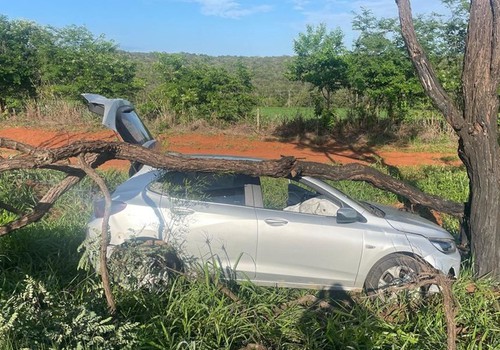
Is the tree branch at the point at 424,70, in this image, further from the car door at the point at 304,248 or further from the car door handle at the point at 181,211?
the car door handle at the point at 181,211

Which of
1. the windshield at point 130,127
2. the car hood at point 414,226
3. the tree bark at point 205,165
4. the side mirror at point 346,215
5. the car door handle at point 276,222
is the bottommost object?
the car hood at point 414,226

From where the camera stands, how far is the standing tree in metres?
5.32

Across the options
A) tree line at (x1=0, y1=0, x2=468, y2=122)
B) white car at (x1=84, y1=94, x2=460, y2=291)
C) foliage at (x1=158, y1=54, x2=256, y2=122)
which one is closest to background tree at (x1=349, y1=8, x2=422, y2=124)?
tree line at (x1=0, y1=0, x2=468, y2=122)

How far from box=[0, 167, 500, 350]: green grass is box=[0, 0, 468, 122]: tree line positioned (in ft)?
41.2

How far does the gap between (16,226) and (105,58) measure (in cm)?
1545

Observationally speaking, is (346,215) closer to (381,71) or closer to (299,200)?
(299,200)

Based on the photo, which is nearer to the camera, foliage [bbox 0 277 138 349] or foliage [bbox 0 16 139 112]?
foliage [bbox 0 277 138 349]

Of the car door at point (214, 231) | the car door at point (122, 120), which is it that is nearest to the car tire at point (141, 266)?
the car door at point (214, 231)

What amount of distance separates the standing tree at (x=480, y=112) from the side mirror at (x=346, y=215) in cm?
144

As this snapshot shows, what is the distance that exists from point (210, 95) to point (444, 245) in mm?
13437

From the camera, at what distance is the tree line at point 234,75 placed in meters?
16.8

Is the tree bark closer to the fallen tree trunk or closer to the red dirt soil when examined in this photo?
the fallen tree trunk

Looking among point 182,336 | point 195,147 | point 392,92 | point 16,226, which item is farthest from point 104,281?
point 392,92

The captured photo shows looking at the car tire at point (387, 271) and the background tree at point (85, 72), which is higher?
the background tree at point (85, 72)
